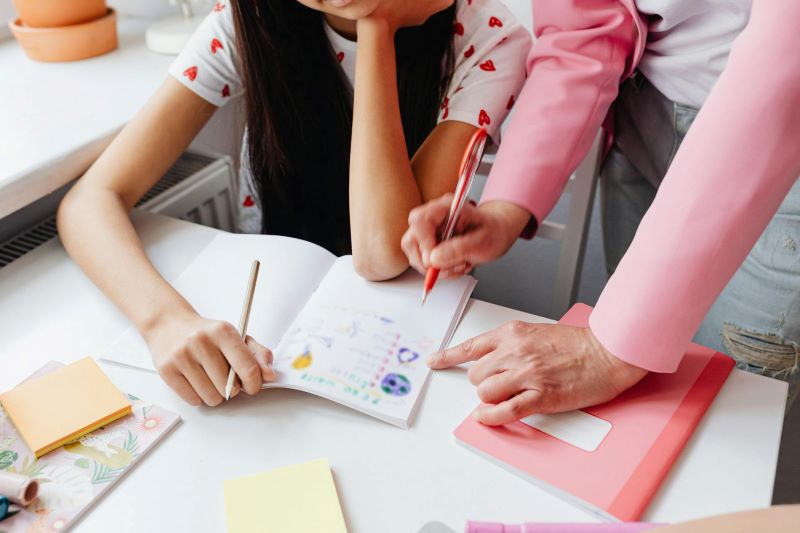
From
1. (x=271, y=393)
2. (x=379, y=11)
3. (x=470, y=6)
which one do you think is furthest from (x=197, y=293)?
(x=470, y=6)

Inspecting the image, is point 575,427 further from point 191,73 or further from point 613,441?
point 191,73

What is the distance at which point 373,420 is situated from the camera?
0.61 metres

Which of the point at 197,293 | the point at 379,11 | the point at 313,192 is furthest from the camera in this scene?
the point at 313,192

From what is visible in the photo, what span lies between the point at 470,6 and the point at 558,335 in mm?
566

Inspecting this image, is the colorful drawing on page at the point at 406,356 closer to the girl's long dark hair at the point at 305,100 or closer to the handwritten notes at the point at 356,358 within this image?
the handwritten notes at the point at 356,358

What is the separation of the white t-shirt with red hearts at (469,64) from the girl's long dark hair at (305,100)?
28 mm

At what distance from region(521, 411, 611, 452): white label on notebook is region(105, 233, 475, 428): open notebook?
4.7 inches

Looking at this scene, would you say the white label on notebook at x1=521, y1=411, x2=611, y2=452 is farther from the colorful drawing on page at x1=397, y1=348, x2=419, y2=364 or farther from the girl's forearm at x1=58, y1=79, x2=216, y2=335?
the girl's forearm at x1=58, y1=79, x2=216, y2=335

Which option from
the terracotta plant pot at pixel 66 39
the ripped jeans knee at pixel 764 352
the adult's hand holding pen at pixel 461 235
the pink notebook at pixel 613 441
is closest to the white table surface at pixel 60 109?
the terracotta plant pot at pixel 66 39

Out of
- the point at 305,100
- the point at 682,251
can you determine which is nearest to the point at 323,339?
the point at 682,251

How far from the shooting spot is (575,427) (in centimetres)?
58

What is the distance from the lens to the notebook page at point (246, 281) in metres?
0.71

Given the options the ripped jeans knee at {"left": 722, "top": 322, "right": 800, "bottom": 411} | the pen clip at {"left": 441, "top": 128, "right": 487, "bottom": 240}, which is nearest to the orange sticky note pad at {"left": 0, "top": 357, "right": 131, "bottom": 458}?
the pen clip at {"left": 441, "top": 128, "right": 487, "bottom": 240}

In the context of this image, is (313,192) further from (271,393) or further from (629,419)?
(629,419)
